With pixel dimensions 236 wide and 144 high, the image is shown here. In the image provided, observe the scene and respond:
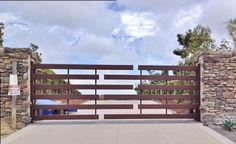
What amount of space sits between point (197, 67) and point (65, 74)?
402 cm

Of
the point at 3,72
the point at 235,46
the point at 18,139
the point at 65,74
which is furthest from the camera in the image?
the point at 235,46

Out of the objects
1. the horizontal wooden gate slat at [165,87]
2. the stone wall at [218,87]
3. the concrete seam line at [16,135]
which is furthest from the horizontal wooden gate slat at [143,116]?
the concrete seam line at [16,135]

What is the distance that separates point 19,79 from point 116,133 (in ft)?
11.0

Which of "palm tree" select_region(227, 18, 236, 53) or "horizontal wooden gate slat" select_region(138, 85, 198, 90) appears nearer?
"horizontal wooden gate slat" select_region(138, 85, 198, 90)

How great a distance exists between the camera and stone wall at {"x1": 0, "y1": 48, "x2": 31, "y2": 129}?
1127cm

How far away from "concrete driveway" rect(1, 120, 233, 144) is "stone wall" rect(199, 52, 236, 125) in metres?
0.64

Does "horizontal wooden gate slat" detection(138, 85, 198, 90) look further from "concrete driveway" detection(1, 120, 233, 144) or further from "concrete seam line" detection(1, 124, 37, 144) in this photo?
"concrete seam line" detection(1, 124, 37, 144)

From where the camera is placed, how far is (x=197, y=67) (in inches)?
482

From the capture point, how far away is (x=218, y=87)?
11.8 metres

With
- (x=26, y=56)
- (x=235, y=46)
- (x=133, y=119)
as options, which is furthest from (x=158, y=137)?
(x=235, y=46)

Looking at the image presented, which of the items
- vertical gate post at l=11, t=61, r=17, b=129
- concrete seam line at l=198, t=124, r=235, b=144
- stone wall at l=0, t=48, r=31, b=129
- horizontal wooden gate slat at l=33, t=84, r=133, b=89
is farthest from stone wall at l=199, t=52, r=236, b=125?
vertical gate post at l=11, t=61, r=17, b=129

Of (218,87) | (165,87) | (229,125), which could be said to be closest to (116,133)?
(165,87)

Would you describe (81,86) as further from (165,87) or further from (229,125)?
(229,125)

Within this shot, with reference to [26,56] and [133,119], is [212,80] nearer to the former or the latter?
[133,119]
